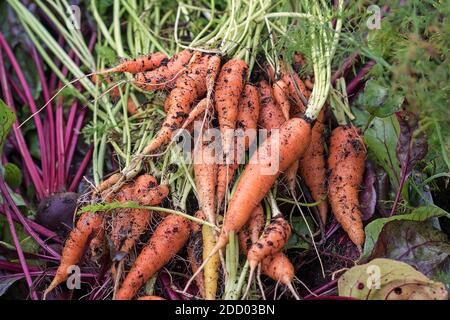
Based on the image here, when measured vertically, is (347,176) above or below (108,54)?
below

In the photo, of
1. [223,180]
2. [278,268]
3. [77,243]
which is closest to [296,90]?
[223,180]

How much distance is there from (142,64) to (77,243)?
0.69 meters

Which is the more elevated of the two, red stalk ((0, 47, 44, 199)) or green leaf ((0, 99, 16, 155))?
green leaf ((0, 99, 16, 155))

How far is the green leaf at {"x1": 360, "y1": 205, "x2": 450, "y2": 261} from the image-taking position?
1715mm

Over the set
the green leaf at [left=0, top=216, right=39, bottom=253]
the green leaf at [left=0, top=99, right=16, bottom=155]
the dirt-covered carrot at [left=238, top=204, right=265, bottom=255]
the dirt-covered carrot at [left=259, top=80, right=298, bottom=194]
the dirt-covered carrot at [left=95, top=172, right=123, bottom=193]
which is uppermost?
the green leaf at [left=0, top=99, right=16, bottom=155]

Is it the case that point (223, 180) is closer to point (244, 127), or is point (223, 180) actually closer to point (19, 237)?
point (244, 127)

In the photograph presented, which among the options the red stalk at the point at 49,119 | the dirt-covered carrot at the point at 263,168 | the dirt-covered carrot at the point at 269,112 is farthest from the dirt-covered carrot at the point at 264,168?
the red stalk at the point at 49,119

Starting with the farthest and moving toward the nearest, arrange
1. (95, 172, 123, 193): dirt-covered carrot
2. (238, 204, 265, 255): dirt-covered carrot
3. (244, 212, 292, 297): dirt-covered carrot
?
(95, 172, 123, 193): dirt-covered carrot
(238, 204, 265, 255): dirt-covered carrot
(244, 212, 292, 297): dirt-covered carrot

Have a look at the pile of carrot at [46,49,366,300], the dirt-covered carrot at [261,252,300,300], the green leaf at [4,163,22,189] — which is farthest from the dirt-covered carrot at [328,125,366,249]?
the green leaf at [4,163,22,189]

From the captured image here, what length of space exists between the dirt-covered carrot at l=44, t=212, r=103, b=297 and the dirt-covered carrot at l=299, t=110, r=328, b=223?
70 centimetres

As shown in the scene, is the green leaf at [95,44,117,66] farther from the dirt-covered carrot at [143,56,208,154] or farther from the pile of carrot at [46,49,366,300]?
the dirt-covered carrot at [143,56,208,154]

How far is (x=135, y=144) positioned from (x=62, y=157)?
1.28 feet

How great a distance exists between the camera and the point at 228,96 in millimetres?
1918
